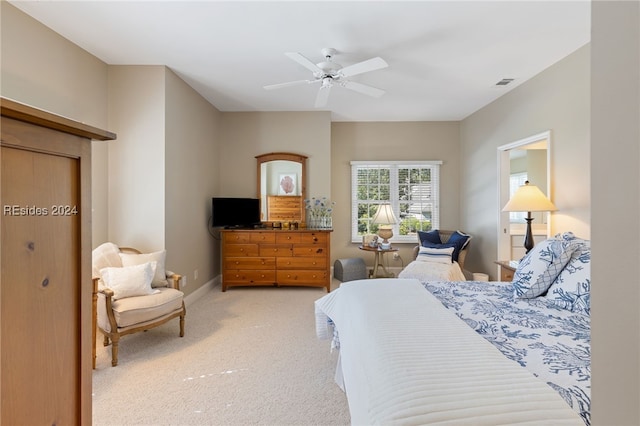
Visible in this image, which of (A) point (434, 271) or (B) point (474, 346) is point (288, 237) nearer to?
(A) point (434, 271)

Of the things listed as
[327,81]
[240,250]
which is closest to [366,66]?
[327,81]

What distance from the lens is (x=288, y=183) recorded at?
491 cm

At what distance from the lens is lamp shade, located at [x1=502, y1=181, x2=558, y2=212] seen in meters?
3.03

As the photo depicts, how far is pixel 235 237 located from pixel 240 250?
0.66 ft

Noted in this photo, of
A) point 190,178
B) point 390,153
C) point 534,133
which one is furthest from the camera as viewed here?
point 390,153

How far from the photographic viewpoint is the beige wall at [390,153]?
5.43m

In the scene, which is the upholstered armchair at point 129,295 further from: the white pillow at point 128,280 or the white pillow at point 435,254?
the white pillow at point 435,254

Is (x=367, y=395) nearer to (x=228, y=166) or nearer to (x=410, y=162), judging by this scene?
(x=228, y=166)

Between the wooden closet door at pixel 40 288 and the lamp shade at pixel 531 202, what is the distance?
347cm

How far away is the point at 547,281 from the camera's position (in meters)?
1.95

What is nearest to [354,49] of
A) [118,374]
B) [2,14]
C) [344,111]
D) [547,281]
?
[344,111]

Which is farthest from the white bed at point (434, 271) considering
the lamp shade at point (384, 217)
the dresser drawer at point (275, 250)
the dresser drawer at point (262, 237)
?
the dresser drawer at point (262, 237)

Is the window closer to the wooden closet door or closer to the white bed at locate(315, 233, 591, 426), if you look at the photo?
the white bed at locate(315, 233, 591, 426)

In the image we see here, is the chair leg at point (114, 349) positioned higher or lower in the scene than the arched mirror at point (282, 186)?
lower
